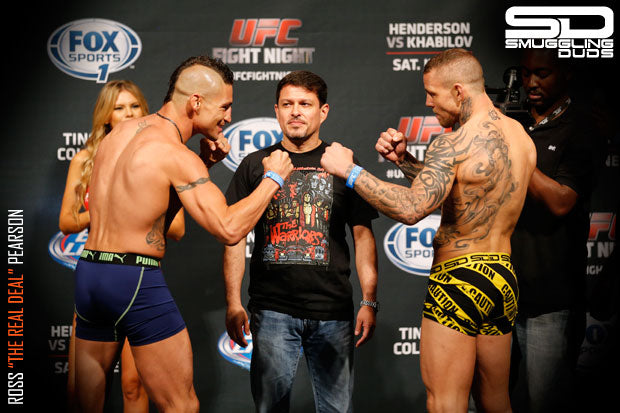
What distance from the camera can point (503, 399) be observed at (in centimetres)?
255

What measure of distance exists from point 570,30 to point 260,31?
6.94 feet

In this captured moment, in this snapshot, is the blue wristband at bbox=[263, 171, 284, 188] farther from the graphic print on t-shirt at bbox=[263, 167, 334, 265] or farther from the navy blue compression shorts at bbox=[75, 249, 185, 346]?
the navy blue compression shorts at bbox=[75, 249, 185, 346]

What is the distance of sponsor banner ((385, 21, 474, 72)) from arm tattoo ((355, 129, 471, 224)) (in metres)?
1.48

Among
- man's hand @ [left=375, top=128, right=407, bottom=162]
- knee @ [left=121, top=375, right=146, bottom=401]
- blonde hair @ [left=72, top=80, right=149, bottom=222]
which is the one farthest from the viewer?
blonde hair @ [left=72, top=80, right=149, bottom=222]

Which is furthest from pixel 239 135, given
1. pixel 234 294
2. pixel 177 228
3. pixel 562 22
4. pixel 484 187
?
pixel 562 22

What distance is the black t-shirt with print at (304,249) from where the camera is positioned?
281 centimetres

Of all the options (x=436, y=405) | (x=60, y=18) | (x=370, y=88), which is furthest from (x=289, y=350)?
(x=60, y=18)

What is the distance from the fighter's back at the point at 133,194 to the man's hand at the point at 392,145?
3.09 feet

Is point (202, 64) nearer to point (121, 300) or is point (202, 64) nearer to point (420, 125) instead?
point (121, 300)

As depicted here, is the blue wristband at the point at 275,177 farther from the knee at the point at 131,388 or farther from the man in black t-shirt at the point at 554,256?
the knee at the point at 131,388

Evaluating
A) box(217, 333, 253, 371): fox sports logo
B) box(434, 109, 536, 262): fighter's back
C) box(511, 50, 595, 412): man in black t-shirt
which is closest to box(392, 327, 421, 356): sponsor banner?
box(511, 50, 595, 412): man in black t-shirt

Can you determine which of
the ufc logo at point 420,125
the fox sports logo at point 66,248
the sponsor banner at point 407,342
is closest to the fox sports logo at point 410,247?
the sponsor banner at point 407,342

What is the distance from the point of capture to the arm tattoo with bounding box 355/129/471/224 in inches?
95.4

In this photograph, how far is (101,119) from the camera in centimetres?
344
